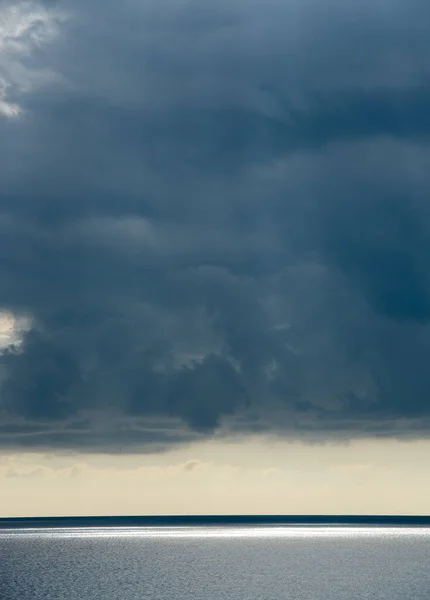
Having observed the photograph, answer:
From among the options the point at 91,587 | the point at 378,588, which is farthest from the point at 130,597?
the point at 378,588

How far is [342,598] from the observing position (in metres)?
167

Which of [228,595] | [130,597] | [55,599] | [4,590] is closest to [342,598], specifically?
[228,595]

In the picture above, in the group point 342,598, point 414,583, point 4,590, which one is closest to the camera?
point 342,598

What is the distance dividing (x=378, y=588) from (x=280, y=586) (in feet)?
61.3

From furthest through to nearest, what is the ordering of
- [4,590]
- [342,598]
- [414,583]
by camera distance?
1. [414,583]
2. [4,590]
3. [342,598]

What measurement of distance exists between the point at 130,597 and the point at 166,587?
25914 mm

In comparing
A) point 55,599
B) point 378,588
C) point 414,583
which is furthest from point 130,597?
point 414,583

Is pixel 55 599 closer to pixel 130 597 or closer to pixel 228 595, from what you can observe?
pixel 130 597

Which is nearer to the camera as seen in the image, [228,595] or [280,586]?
[228,595]

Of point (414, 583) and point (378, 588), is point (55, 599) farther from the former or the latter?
point (414, 583)

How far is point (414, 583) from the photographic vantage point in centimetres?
19938

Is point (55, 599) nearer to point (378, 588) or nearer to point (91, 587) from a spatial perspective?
point (91, 587)

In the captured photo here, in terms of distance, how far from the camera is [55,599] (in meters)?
167

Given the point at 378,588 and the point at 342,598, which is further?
the point at 378,588
